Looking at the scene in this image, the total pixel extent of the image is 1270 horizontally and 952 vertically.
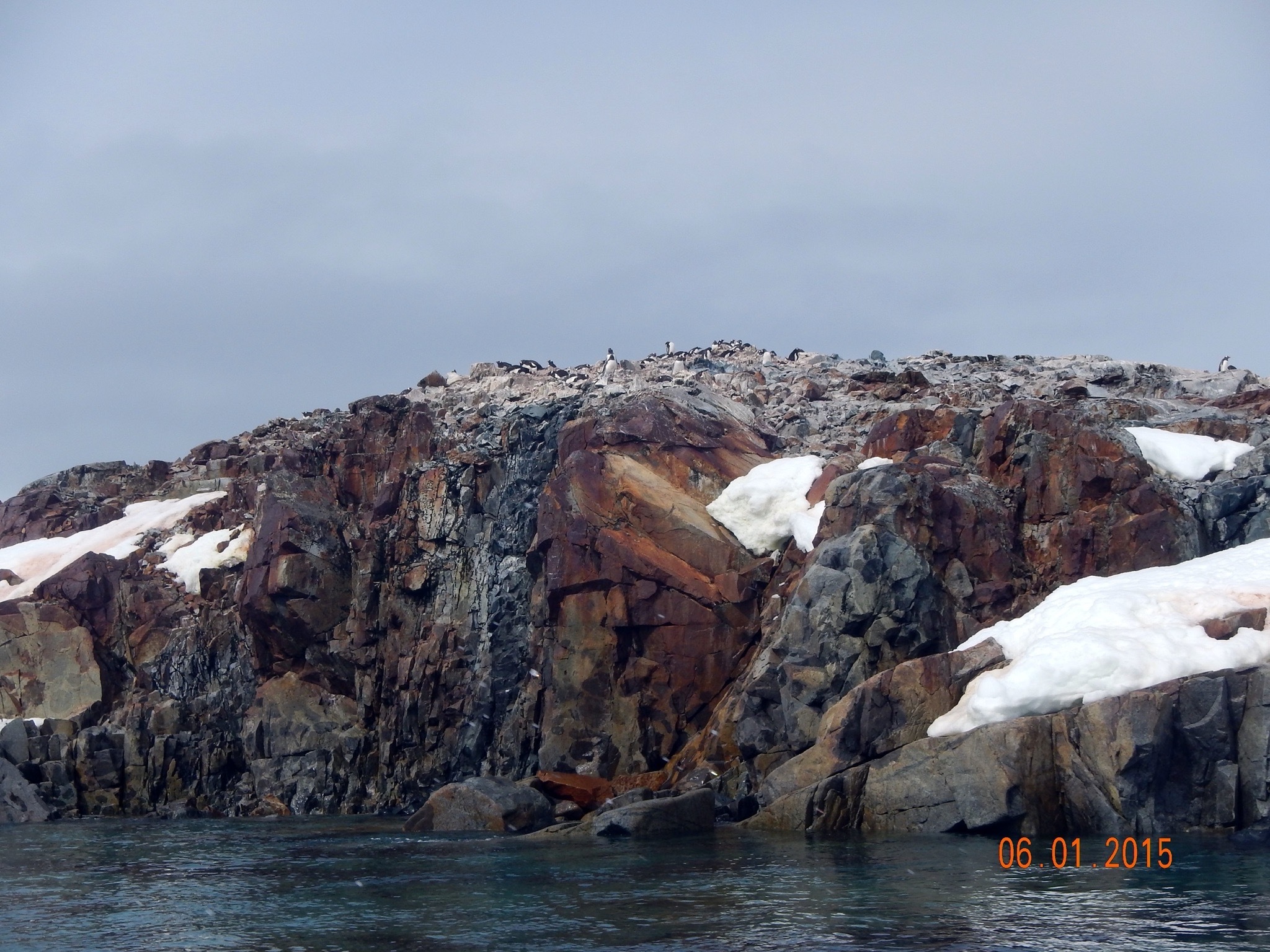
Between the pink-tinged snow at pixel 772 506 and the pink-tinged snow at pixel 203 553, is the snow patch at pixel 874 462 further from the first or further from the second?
the pink-tinged snow at pixel 203 553

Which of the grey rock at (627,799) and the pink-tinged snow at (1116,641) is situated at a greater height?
the pink-tinged snow at (1116,641)

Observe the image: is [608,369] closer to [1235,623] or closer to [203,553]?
[203,553]

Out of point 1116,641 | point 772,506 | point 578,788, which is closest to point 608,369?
point 772,506

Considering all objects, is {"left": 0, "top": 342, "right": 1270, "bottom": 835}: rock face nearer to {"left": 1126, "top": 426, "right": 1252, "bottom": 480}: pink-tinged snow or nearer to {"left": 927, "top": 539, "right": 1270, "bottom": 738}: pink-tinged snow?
{"left": 1126, "top": 426, "right": 1252, "bottom": 480}: pink-tinged snow

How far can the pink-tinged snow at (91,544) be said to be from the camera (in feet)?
219

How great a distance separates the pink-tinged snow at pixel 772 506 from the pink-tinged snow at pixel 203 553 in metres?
27.2

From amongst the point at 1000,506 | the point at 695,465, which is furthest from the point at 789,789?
the point at 695,465

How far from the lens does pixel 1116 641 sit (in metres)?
32.7

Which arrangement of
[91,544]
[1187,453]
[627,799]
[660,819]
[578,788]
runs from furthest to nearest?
[91,544] → [1187,453] → [578,788] → [627,799] → [660,819]

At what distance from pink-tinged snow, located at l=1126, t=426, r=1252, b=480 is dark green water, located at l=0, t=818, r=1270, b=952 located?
18.8m

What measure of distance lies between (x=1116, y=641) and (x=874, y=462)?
62.0ft

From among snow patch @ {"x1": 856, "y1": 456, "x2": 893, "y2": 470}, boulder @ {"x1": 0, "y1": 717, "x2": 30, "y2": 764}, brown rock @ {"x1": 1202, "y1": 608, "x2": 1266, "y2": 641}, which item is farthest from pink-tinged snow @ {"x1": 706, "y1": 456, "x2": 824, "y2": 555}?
boulder @ {"x1": 0, "y1": 717, "x2": 30, "y2": 764}

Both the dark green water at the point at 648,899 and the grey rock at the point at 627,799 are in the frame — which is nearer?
the dark green water at the point at 648,899

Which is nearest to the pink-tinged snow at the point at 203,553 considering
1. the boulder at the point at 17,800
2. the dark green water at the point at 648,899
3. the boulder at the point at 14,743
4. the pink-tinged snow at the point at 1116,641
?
the boulder at the point at 14,743
